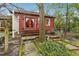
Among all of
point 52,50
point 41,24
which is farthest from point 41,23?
point 52,50

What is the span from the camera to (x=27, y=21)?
2.08m

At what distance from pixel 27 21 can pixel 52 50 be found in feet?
1.22

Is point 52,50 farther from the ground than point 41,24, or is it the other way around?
point 41,24

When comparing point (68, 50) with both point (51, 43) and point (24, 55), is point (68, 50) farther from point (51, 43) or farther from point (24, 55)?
point (24, 55)

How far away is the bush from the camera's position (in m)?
2.06

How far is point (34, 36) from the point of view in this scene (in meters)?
2.08

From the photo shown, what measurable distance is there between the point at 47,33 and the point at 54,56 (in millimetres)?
232

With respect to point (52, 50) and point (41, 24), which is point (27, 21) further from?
point (52, 50)

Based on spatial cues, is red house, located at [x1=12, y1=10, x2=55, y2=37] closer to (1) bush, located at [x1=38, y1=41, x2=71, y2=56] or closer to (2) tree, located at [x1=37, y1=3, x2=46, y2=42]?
(2) tree, located at [x1=37, y1=3, x2=46, y2=42]

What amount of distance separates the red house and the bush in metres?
0.14

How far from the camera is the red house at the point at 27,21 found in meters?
2.05

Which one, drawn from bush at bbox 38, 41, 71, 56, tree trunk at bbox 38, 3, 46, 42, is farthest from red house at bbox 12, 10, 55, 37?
bush at bbox 38, 41, 71, 56

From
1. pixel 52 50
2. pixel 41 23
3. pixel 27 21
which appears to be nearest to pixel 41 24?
pixel 41 23

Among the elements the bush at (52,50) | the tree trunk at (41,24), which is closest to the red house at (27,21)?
the tree trunk at (41,24)
